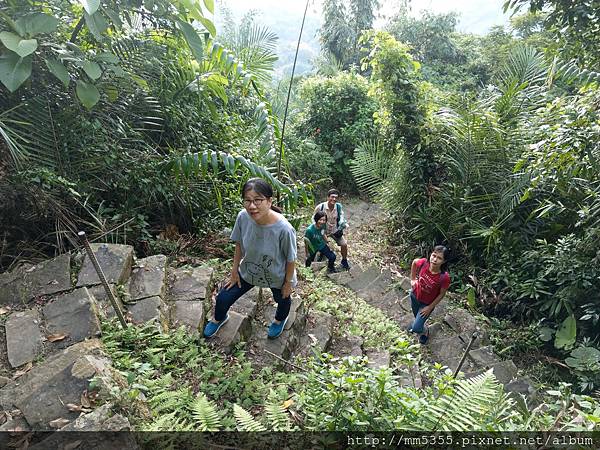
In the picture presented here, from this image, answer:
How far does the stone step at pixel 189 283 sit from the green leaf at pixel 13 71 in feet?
6.00

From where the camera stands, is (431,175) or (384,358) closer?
(384,358)

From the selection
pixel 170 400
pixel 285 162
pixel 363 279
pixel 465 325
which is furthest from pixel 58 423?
pixel 363 279

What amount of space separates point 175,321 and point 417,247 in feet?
14.8

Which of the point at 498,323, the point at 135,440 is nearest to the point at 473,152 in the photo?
the point at 498,323

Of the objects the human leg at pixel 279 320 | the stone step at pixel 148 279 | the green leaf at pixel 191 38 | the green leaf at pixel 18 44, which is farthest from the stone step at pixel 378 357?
the green leaf at pixel 18 44

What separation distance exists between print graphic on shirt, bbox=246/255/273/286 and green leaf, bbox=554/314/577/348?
3644mm

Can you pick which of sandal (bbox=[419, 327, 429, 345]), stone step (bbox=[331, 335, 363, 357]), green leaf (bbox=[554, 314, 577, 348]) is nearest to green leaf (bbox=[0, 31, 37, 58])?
stone step (bbox=[331, 335, 363, 357])

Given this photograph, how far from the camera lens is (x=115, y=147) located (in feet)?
11.9

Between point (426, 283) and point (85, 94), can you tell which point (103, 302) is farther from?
point (426, 283)

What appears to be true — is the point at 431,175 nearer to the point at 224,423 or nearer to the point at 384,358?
the point at 384,358

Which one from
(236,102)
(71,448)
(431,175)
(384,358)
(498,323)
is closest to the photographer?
(71,448)

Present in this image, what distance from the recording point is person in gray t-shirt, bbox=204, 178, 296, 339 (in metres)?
2.41

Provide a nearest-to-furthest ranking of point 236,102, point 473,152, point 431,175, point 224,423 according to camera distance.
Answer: point 224,423
point 473,152
point 431,175
point 236,102

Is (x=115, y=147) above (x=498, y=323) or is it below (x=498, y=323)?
above
